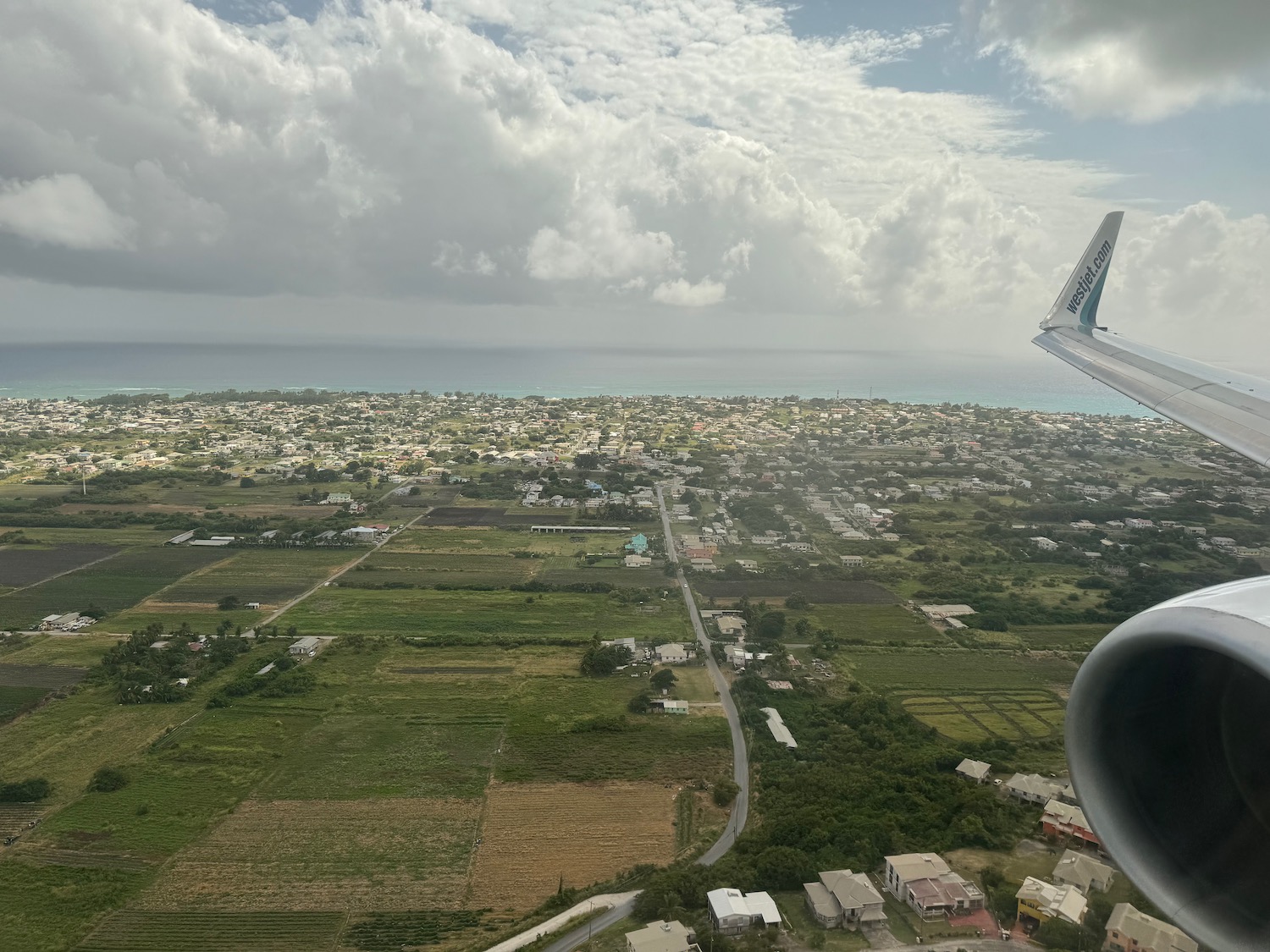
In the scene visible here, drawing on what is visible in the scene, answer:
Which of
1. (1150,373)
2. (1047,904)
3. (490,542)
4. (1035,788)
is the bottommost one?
(490,542)

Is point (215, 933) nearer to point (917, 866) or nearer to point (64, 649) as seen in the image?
point (917, 866)

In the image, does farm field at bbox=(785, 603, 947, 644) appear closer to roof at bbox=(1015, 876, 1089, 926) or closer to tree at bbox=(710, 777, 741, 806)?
tree at bbox=(710, 777, 741, 806)

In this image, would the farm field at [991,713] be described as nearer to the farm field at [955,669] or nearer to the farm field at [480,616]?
the farm field at [955,669]


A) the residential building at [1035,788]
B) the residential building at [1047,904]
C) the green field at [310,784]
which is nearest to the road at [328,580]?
the green field at [310,784]

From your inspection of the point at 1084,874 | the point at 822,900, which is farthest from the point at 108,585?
the point at 1084,874

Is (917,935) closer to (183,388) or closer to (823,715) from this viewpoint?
(823,715)

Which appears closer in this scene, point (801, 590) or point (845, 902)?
point (845, 902)
